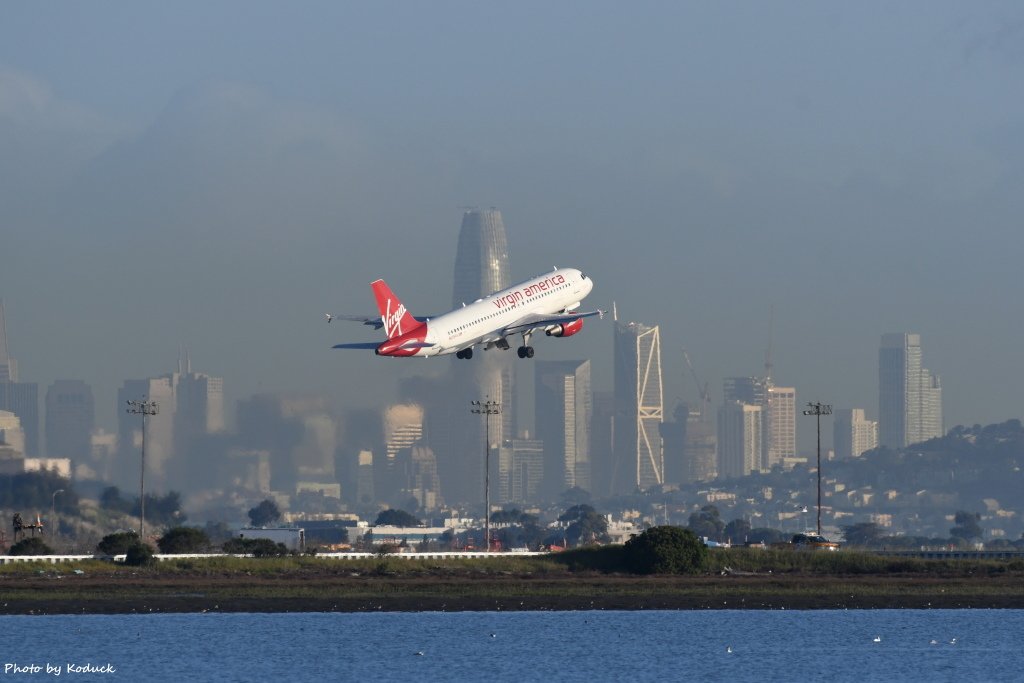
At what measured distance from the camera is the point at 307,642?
99.4 metres

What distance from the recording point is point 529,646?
9819cm

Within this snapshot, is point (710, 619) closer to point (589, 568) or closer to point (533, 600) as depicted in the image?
point (533, 600)

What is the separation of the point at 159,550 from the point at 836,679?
76.8 m

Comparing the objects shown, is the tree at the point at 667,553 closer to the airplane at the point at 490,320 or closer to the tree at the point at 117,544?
the airplane at the point at 490,320

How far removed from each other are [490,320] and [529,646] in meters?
47.4

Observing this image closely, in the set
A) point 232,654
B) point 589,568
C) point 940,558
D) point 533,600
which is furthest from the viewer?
point 940,558

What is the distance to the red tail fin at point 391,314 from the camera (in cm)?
13525

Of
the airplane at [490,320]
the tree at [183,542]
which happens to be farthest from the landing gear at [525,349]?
the tree at [183,542]

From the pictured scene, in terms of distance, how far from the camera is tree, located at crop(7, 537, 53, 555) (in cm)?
14650

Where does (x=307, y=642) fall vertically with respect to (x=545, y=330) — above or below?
below

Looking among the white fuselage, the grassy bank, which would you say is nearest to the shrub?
the grassy bank

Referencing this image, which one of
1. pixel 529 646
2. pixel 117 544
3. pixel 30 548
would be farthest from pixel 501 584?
pixel 30 548

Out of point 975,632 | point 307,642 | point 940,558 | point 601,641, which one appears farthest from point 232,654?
point 940,558

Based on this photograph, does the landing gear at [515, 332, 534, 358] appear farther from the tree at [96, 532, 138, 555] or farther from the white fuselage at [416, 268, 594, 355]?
the tree at [96, 532, 138, 555]
